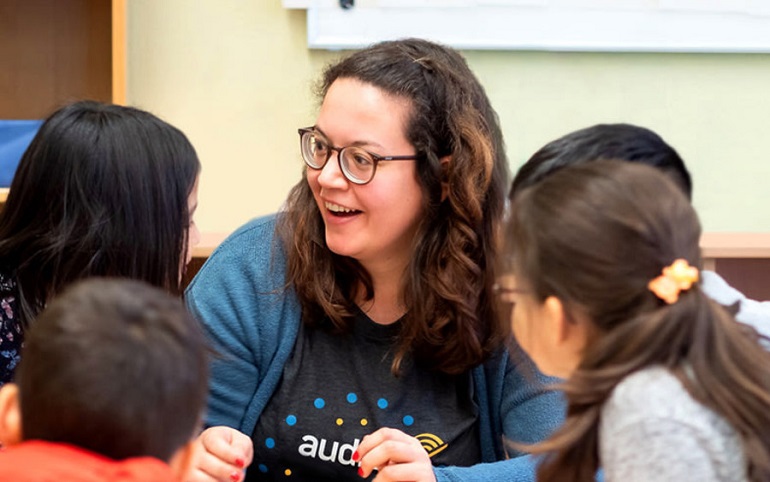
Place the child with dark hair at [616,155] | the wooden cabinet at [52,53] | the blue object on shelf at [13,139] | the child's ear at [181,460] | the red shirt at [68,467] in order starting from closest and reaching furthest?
the red shirt at [68,467]
the child's ear at [181,460]
the child with dark hair at [616,155]
the blue object on shelf at [13,139]
the wooden cabinet at [52,53]

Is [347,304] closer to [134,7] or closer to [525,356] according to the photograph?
[525,356]

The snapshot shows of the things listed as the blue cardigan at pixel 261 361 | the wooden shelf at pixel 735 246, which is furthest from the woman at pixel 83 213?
→ the wooden shelf at pixel 735 246

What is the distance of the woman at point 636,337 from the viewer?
0.97 meters

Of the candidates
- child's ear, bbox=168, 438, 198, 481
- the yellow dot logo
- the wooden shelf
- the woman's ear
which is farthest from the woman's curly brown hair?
the wooden shelf

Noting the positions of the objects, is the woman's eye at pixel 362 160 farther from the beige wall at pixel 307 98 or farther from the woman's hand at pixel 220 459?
the beige wall at pixel 307 98

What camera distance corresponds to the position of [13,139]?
7.13ft

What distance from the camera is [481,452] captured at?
5.18 ft

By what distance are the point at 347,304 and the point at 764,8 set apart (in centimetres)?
143

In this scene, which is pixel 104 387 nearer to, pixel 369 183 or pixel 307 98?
pixel 369 183

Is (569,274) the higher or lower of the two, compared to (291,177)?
higher

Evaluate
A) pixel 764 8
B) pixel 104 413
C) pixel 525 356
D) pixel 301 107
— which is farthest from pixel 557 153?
pixel 764 8

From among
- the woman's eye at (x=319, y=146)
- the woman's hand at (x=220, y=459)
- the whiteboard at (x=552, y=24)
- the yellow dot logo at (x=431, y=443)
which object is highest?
the whiteboard at (x=552, y=24)

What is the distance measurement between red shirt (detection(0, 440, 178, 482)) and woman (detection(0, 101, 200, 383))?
0.58 meters

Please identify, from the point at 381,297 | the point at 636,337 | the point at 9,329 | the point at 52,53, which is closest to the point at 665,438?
the point at 636,337
